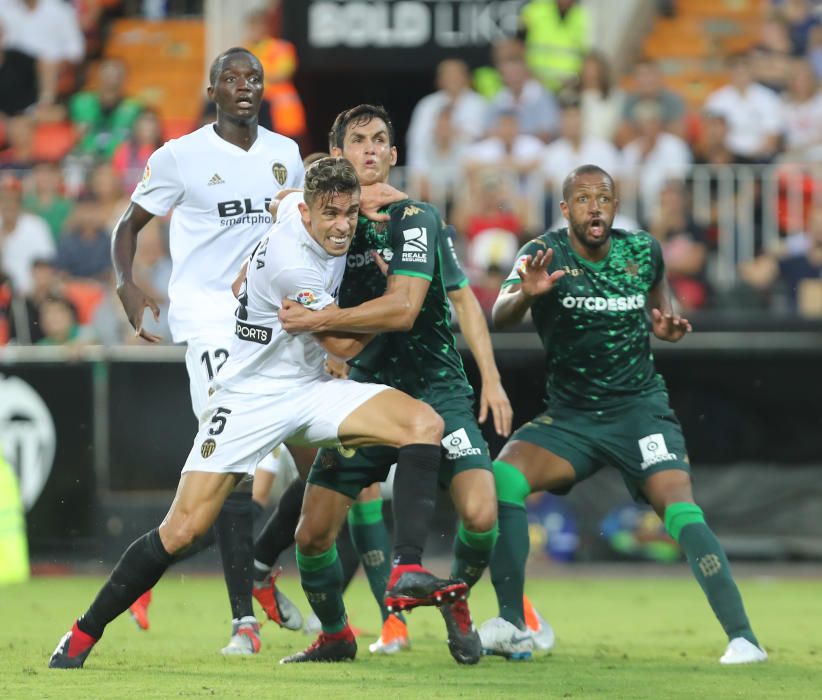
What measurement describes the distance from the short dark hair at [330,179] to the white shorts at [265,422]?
2.71ft

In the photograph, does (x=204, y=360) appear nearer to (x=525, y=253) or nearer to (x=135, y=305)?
(x=135, y=305)

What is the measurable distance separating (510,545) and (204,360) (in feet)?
5.62

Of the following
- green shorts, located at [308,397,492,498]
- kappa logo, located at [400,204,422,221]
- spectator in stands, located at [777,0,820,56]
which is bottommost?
green shorts, located at [308,397,492,498]

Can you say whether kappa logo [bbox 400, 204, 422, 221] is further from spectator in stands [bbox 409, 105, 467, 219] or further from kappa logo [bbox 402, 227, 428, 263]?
spectator in stands [bbox 409, 105, 467, 219]

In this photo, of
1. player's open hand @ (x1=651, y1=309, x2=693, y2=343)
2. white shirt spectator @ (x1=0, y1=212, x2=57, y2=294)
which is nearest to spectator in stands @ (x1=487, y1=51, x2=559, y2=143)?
white shirt spectator @ (x1=0, y1=212, x2=57, y2=294)

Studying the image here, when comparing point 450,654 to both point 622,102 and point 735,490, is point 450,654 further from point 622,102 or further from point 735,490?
point 622,102

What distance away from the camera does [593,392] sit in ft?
26.4

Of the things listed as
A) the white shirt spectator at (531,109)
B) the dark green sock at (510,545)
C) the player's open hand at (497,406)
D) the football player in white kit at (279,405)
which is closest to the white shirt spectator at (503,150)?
the white shirt spectator at (531,109)

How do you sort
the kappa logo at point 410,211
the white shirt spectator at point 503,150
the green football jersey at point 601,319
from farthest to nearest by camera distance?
the white shirt spectator at point 503,150 → the green football jersey at point 601,319 → the kappa logo at point 410,211

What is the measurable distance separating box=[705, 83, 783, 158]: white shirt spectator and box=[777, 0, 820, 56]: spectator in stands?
3.56 ft

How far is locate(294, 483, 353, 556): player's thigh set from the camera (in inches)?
283

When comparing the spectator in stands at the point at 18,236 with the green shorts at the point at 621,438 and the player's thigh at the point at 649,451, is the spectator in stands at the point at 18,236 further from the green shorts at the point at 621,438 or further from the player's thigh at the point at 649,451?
the player's thigh at the point at 649,451

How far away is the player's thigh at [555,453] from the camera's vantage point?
7.84m

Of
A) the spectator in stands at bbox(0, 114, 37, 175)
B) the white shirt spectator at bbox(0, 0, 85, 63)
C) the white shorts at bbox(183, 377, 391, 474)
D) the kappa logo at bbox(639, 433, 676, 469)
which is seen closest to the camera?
the white shorts at bbox(183, 377, 391, 474)
